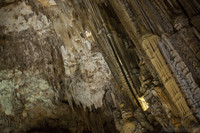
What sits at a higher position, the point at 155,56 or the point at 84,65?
the point at 84,65

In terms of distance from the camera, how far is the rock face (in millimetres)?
4898

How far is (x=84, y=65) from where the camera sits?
950 centimetres

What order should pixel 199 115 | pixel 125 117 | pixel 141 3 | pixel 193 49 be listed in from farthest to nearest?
pixel 125 117, pixel 141 3, pixel 193 49, pixel 199 115

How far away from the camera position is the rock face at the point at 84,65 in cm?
490

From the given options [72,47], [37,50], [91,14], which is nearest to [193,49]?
[91,14]

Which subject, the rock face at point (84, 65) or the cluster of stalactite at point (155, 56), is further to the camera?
the rock face at point (84, 65)

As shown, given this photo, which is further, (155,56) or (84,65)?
(84,65)

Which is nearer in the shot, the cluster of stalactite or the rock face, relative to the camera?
the cluster of stalactite

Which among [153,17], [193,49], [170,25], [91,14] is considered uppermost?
[91,14]

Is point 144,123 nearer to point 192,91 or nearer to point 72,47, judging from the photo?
point 192,91

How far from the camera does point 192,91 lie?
341cm

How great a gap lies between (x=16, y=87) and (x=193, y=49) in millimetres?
8237

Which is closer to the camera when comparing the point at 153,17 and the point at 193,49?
the point at 193,49

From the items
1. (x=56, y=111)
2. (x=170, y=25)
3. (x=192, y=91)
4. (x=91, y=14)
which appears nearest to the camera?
(x=192, y=91)
